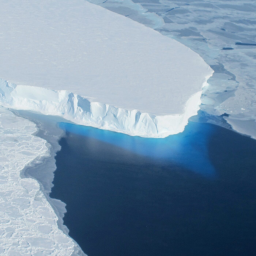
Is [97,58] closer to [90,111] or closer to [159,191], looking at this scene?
[90,111]

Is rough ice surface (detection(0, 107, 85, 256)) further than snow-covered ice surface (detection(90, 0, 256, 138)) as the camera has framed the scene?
No

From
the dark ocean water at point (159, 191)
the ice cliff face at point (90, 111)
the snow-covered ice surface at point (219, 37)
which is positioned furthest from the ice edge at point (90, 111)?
the snow-covered ice surface at point (219, 37)

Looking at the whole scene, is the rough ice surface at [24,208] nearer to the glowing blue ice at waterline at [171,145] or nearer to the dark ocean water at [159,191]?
the dark ocean water at [159,191]

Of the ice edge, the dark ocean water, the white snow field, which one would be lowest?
the dark ocean water

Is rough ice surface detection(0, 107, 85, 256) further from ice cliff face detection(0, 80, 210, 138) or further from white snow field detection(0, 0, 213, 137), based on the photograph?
white snow field detection(0, 0, 213, 137)

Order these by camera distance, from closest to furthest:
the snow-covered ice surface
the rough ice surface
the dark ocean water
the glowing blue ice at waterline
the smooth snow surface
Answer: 1. the rough ice surface
2. the dark ocean water
3. the glowing blue ice at waterline
4. the smooth snow surface
5. the snow-covered ice surface

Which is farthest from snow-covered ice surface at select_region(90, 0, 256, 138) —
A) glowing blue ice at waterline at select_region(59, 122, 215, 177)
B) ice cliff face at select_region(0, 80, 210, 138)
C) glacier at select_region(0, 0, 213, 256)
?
ice cliff face at select_region(0, 80, 210, 138)
